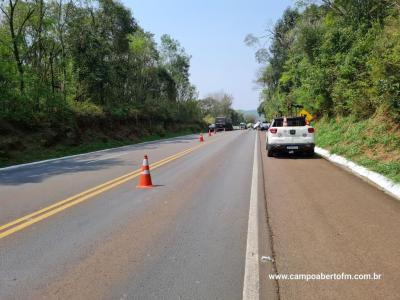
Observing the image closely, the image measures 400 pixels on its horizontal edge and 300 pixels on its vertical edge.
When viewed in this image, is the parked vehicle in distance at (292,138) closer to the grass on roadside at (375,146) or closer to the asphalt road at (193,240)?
the grass on roadside at (375,146)

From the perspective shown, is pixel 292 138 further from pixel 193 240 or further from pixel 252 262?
pixel 252 262

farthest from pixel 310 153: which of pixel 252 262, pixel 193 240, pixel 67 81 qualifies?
pixel 67 81

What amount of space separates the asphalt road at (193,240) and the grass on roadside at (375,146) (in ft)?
3.69

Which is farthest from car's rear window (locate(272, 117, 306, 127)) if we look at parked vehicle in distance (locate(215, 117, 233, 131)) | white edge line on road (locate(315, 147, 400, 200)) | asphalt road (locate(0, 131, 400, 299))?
parked vehicle in distance (locate(215, 117, 233, 131))

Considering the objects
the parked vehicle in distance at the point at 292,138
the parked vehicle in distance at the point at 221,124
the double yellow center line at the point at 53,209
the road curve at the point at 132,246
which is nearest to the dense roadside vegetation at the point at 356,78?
the parked vehicle in distance at the point at 292,138

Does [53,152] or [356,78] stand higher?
[356,78]

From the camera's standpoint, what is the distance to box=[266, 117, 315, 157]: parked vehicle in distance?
17.2m

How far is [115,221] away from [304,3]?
35804 mm

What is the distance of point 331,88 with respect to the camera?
92.2ft

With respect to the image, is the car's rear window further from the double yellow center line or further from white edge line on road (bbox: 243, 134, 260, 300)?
white edge line on road (bbox: 243, 134, 260, 300)

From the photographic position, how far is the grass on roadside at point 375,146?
10964mm

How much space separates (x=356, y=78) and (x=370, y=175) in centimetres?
1326

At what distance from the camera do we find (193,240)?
5.67 meters

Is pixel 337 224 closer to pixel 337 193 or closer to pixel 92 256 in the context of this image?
pixel 337 193
